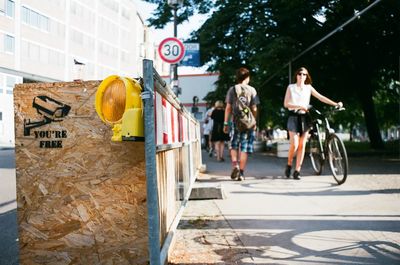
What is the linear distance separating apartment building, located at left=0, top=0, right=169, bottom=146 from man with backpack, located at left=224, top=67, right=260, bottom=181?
4.01m

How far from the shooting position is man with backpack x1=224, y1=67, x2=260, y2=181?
7.14 metres

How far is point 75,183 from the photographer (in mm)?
2445

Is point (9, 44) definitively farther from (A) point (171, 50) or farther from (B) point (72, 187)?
(A) point (171, 50)

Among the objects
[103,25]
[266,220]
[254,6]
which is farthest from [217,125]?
[103,25]

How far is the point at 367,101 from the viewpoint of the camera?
59.4ft

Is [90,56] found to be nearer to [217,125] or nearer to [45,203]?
[45,203]

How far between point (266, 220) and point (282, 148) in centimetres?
947

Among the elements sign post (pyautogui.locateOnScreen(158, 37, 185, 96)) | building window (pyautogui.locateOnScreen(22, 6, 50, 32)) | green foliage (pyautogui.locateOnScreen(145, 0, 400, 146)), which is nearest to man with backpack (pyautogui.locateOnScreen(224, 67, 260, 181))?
sign post (pyautogui.locateOnScreen(158, 37, 185, 96))

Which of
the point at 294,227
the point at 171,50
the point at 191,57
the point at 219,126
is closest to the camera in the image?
the point at 294,227

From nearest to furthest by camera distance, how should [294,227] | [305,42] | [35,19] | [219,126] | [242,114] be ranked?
1. [35,19]
2. [294,227]
3. [242,114]
4. [219,126]
5. [305,42]

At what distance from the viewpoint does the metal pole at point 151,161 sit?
2080 millimetres

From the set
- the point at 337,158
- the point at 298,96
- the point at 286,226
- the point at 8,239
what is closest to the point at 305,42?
the point at 298,96

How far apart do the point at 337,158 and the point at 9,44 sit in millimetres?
5099

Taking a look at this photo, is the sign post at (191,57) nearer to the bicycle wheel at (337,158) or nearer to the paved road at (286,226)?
the bicycle wheel at (337,158)
